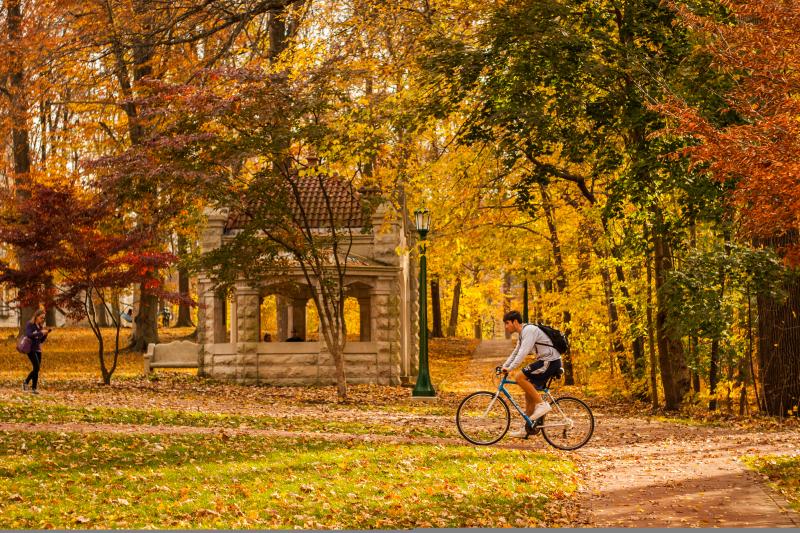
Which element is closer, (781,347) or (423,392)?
(781,347)

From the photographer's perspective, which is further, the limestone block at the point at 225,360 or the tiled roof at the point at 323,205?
the tiled roof at the point at 323,205

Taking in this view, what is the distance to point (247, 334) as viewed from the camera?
27.9m

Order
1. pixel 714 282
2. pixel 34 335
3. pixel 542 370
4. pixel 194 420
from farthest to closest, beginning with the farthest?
pixel 34 335 → pixel 714 282 → pixel 194 420 → pixel 542 370

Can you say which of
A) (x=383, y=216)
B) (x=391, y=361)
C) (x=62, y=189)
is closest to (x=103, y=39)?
(x=62, y=189)

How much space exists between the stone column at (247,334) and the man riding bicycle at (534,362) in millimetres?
14786

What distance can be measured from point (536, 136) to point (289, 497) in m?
9.94

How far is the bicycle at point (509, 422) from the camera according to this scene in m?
14.1

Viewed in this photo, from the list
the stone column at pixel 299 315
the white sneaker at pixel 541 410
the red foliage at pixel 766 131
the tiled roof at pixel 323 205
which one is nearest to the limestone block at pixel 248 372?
the tiled roof at pixel 323 205

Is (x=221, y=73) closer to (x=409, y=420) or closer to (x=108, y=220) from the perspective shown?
(x=108, y=220)

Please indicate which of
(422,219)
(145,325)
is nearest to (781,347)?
(422,219)

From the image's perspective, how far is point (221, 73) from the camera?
21906mm

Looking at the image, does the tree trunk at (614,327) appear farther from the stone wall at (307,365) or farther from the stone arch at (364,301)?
the stone arch at (364,301)

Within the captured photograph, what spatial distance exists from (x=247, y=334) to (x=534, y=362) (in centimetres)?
1535

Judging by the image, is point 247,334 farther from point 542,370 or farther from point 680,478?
point 680,478
